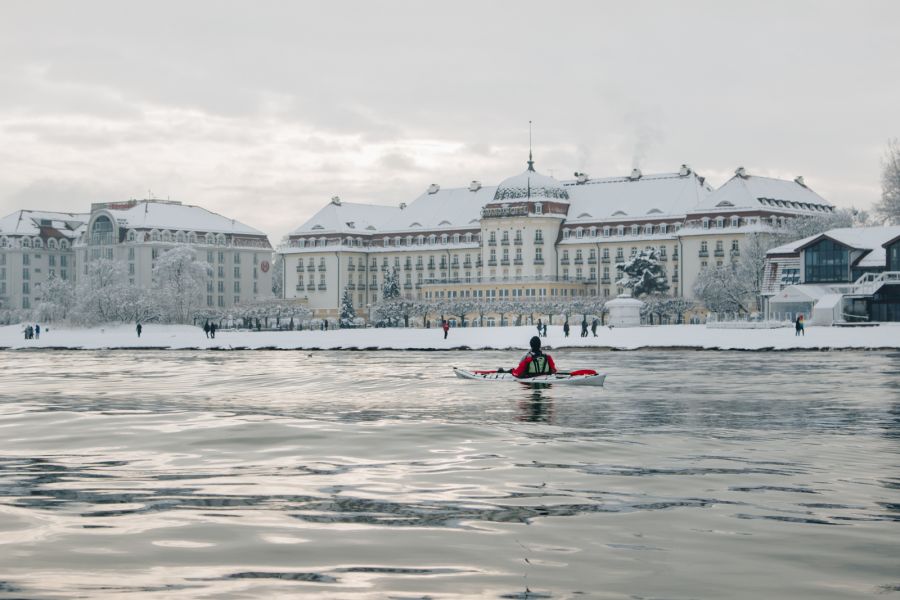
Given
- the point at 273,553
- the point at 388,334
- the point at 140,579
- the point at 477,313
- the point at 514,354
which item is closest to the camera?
the point at 140,579

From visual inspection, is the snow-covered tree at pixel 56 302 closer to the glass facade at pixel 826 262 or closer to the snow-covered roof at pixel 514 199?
the snow-covered roof at pixel 514 199

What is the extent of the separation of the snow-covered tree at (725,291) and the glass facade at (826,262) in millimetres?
22494

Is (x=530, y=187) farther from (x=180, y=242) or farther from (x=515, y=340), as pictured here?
(x=515, y=340)

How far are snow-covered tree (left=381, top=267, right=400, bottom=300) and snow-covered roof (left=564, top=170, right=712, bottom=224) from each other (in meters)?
23.7

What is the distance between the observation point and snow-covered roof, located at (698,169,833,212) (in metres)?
152

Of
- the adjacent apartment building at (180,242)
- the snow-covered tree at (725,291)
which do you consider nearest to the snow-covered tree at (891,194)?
the snow-covered tree at (725,291)

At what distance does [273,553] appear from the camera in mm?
12828

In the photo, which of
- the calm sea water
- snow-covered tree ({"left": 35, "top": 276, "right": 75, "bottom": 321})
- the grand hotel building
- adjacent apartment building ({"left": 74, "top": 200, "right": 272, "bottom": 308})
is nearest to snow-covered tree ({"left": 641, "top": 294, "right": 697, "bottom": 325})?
the grand hotel building

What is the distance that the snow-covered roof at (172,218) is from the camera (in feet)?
603

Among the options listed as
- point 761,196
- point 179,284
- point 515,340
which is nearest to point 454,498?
point 515,340

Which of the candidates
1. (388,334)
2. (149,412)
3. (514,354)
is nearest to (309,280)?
(388,334)

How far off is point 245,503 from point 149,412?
15376 millimetres

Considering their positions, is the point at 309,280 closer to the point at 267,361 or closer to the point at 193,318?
the point at 193,318

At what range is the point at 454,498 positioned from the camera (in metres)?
16.3
